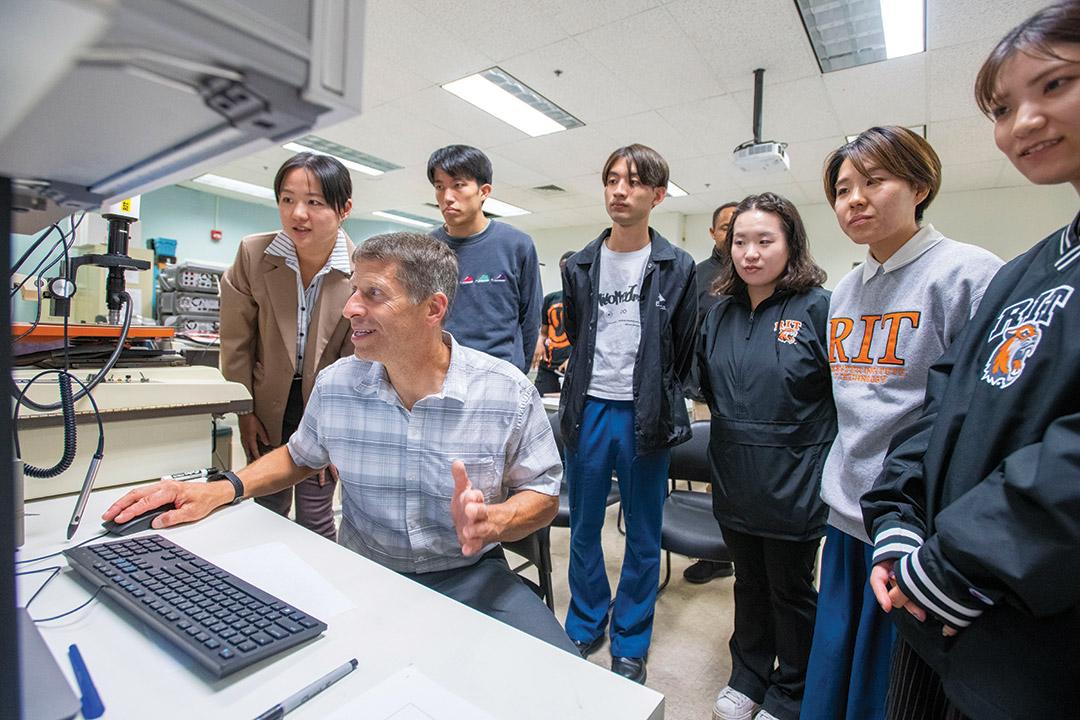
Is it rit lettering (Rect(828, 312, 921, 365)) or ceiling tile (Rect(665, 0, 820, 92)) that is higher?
ceiling tile (Rect(665, 0, 820, 92))

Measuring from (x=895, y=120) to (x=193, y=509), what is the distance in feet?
17.1

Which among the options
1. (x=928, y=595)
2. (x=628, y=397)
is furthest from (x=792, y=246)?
(x=928, y=595)

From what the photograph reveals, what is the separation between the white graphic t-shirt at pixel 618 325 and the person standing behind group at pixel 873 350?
0.63 metres

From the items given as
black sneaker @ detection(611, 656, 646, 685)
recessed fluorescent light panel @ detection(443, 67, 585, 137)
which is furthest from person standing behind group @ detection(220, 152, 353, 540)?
recessed fluorescent light panel @ detection(443, 67, 585, 137)

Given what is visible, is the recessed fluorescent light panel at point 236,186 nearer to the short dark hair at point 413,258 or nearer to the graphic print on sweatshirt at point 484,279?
the graphic print on sweatshirt at point 484,279

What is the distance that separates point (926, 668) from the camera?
32.3 inches

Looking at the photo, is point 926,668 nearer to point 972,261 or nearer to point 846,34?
point 972,261

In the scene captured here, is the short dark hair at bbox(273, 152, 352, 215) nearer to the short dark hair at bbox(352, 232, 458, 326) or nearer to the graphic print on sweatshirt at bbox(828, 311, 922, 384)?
the short dark hair at bbox(352, 232, 458, 326)

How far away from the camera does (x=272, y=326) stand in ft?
5.44

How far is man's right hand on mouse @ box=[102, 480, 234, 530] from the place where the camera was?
958 millimetres

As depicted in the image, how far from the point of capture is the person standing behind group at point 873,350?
1.07 m

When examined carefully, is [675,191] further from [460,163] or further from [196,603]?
[196,603]

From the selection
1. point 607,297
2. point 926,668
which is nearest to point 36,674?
point 926,668

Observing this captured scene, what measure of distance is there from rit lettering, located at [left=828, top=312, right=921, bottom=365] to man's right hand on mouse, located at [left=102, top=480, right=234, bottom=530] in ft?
4.59
